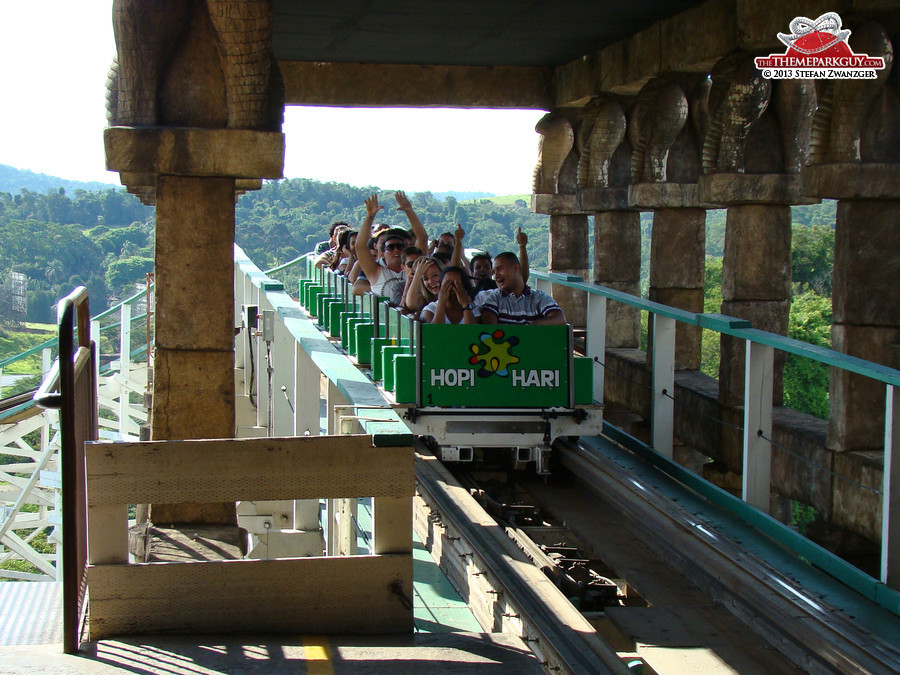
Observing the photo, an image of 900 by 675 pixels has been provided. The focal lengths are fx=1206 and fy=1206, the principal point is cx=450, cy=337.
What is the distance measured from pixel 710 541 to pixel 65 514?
12.1 ft

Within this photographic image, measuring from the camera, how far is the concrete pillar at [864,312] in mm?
8852

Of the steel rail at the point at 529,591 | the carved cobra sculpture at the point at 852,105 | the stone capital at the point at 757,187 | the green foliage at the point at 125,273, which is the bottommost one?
the green foliage at the point at 125,273

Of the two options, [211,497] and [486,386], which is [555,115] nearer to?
[486,386]

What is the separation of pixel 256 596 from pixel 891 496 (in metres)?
2.80

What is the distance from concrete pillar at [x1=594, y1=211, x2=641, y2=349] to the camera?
17.0 m

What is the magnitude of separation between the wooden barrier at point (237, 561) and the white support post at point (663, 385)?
15.4 feet

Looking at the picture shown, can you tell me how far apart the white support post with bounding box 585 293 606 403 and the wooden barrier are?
243 inches

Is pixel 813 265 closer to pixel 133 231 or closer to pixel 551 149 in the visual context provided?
pixel 551 149

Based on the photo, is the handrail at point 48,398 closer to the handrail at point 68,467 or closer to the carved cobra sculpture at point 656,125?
the handrail at point 68,467

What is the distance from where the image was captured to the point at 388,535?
4426 millimetres

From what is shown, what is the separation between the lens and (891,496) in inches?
208

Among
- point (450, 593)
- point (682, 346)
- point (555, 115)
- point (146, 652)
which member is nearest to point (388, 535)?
point (146, 652)

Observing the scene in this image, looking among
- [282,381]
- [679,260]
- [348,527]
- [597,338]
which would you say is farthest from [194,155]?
[679,260]

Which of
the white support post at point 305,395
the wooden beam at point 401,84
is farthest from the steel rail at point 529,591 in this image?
the wooden beam at point 401,84
